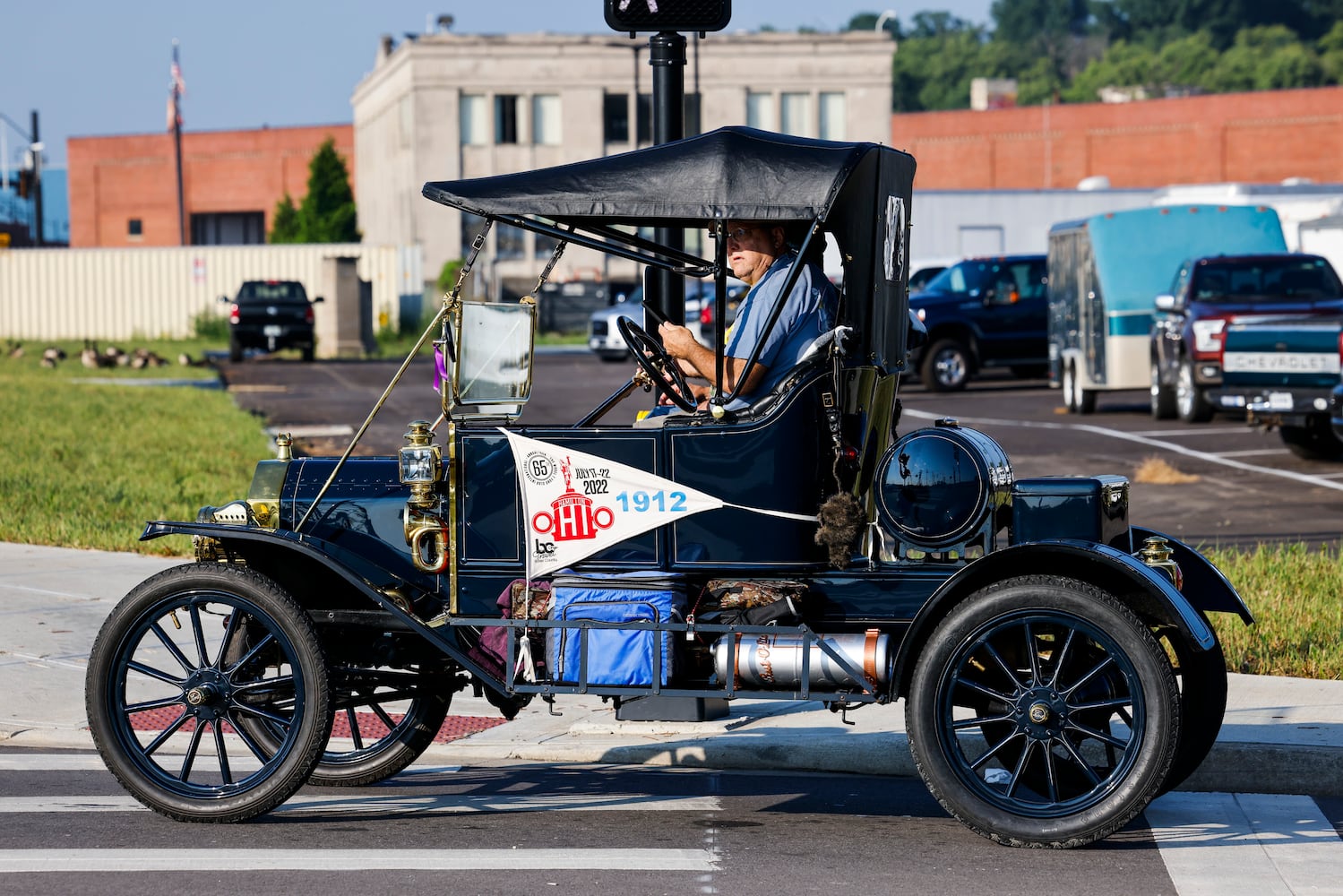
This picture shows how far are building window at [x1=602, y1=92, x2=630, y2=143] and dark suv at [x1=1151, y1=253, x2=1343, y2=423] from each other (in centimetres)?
5124

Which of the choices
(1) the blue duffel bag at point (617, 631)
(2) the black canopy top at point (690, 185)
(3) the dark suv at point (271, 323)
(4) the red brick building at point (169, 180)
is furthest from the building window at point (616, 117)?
(1) the blue duffel bag at point (617, 631)

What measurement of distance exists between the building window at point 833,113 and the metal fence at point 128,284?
70.7ft

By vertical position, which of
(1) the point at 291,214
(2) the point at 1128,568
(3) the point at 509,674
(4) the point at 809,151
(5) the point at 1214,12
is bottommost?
(3) the point at 509,674

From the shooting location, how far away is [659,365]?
646 cm

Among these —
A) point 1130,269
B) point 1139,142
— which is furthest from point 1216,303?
point 1139,142

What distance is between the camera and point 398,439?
20906mm

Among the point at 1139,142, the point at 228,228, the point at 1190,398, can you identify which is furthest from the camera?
the point at 228,228

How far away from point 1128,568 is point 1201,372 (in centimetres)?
1630

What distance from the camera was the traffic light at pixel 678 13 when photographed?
8.49m

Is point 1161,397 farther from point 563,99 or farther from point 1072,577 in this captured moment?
point 563,99

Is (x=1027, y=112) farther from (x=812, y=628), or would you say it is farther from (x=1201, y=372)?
(x=812, y=628)

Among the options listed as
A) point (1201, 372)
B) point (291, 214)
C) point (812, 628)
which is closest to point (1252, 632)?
point (812, 628)

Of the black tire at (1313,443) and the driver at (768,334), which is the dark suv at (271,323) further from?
the driver at (768,334)

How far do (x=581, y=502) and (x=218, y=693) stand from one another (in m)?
1.38
